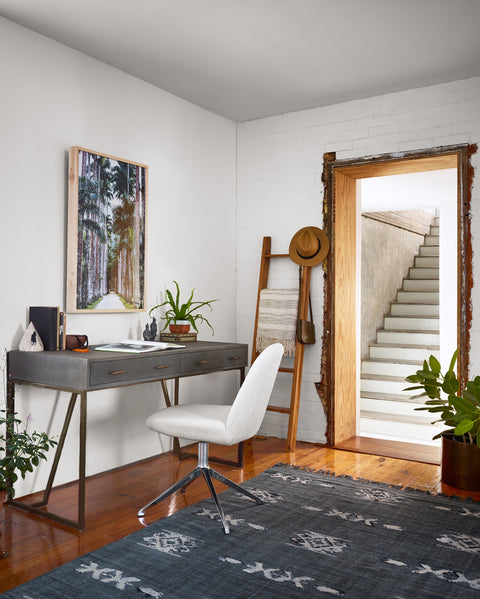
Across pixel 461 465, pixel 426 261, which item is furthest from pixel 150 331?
pixel 426 261

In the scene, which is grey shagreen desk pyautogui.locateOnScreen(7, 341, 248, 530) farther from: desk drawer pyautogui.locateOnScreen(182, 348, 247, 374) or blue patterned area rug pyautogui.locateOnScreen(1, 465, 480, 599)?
blue patterned area rug pyautogui.locateOnScreen(1, 465, 480, 599)

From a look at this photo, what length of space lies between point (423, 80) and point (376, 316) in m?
3.55

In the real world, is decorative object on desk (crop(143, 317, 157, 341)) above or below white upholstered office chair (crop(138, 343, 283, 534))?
above

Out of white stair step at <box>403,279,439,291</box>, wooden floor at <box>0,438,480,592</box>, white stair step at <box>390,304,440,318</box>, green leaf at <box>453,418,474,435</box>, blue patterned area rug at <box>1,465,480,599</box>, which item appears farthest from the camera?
white stair step at <box>403,279,439,291</box>

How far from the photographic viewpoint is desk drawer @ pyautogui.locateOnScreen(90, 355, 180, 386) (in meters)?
2.78

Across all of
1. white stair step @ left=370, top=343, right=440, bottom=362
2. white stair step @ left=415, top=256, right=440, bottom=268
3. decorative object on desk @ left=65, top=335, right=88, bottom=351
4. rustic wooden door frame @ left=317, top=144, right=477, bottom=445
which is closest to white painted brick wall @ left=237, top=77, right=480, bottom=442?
rustic wooden door frame @ left=317, top=144, right=477, bottom=445

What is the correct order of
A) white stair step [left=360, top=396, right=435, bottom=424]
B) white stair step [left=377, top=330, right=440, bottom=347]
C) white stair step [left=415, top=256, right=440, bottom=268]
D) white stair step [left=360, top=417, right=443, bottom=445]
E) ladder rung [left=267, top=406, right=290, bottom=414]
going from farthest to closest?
white stair step [left=415, top=256, right=440, bottom=268] < white stair step [left=377, top=330, right=440, bottom=347] < white stair step [left=360, top=396, right=435, bottom=424] < white stair step [left=360, top=417, right=443, bottom=445] < ladder rung [left=267, top=406, right=290, bottom=414]

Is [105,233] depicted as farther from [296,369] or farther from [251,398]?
[296,369]

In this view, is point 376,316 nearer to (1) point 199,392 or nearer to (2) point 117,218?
(1) point 199,392

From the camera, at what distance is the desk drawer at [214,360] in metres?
3.37

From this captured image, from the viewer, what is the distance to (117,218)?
3611mm

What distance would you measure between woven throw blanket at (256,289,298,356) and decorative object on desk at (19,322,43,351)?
1.86 metres

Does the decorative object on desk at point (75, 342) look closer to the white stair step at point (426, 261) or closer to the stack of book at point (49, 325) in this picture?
the stack of book at point (49, 325)

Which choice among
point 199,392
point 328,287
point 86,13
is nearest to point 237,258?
point 328,287
